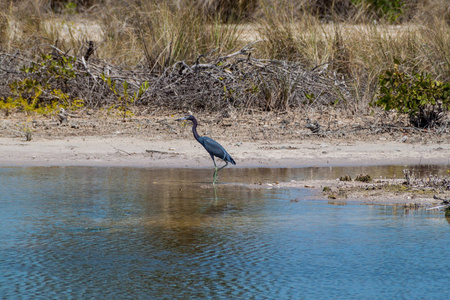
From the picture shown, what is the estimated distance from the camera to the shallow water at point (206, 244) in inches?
175

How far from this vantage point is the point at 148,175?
28.5ft

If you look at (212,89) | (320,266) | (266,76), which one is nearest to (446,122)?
(266,76)

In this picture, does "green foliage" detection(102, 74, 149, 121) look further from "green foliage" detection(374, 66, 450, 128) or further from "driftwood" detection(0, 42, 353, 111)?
"green foliage" detection(374, 66, 450, 128)

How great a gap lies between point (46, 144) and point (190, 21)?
4.31 metres

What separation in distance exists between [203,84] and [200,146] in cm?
A: 242

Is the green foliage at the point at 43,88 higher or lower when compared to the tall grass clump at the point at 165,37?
lower

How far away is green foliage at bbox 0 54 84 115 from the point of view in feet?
39.7

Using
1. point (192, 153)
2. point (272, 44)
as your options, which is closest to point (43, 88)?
point (192, 153)

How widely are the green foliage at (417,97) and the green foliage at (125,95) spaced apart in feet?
13.7

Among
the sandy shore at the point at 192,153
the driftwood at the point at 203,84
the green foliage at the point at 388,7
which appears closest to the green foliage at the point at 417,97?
the sandy shore at the point at 192,153

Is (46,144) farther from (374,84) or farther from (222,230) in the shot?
(374,84)

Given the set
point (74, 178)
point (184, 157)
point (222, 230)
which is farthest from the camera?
point (184, 157)

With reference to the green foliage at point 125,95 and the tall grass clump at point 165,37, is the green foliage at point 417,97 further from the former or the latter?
the green foliage at point 125,95

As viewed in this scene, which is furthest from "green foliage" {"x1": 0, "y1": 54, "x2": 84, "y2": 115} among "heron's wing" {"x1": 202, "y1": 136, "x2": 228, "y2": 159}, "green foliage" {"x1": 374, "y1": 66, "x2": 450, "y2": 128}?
"green foliage" {"x1": 374, "y1": 66, "x2": 450, "y2": 128}
